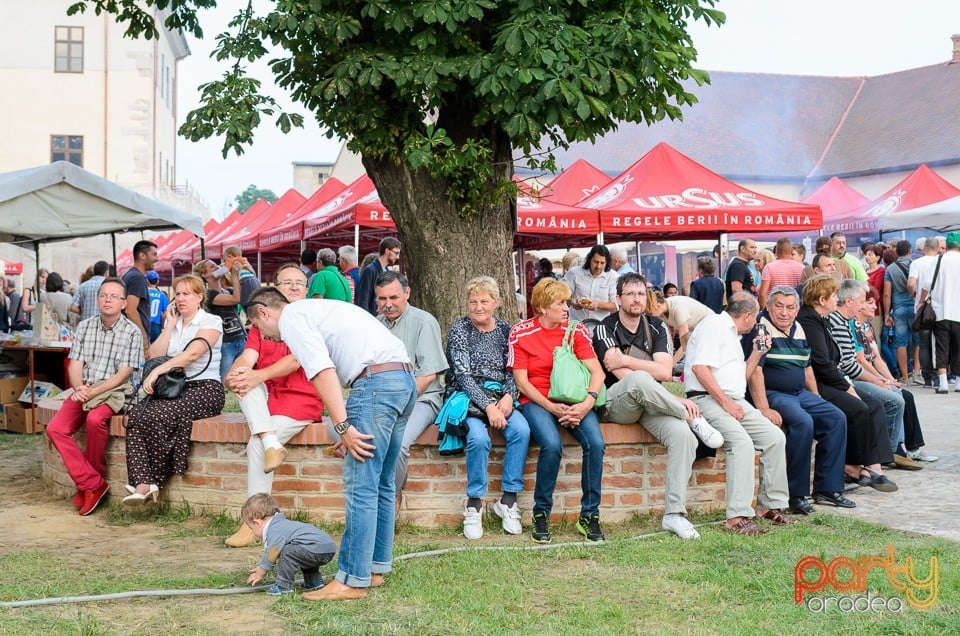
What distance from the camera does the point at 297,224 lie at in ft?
58.8

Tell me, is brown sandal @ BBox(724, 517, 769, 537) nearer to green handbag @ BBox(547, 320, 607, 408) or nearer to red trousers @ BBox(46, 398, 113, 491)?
green handbag @ BBox(547, 320, 607, 408)

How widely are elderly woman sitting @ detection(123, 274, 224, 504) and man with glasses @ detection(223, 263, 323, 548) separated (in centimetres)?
56

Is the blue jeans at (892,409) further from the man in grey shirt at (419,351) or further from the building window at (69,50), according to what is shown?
the building window at (69,50)

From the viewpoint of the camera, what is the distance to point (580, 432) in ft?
21.4

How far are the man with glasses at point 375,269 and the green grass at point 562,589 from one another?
17.3 feet

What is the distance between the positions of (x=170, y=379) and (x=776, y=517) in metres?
3.95

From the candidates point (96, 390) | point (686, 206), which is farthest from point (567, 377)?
point (686, 206)

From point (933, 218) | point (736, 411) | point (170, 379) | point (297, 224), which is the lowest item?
point (736, 411)

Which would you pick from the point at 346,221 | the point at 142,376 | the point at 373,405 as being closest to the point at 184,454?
the point at 142,376

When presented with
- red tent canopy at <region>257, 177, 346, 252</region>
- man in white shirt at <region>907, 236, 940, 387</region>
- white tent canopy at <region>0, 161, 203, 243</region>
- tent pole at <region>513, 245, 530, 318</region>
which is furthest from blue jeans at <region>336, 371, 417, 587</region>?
red tent canopy at <region>257, 177, 346, 252</region>

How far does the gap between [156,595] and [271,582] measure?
558mm

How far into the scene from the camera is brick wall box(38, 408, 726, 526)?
22.0 feet

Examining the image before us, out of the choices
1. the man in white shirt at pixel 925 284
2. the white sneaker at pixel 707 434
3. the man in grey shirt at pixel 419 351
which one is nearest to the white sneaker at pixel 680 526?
the white sneaker at pixel 707 434

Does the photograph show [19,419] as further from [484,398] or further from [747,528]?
[747,528]
